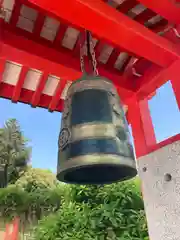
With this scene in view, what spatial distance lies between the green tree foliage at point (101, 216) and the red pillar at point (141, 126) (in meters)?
1.70

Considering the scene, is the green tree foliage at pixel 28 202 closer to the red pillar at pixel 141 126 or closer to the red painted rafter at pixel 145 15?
the red pillar at pixel 141 126

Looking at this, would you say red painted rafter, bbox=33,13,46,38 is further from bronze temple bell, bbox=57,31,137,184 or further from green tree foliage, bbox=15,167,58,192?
green tree foliage, bbox=15,167,58,192

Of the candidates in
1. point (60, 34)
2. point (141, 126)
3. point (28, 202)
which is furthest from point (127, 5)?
point (28, 202)

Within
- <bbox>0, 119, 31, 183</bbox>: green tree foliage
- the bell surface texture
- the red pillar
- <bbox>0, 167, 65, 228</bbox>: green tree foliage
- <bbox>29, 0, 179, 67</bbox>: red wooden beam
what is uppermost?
<bbox>0, 119, 31, 183</bbox>: green tree foliage

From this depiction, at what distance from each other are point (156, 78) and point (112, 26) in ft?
1.50

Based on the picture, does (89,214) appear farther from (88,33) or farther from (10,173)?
(10,173)

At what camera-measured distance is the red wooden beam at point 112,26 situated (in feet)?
2.64

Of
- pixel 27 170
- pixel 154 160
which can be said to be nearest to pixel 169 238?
pixel 154 160

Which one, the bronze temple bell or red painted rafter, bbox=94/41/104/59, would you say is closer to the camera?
the bronze temple bell

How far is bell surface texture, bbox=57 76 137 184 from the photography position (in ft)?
2.38

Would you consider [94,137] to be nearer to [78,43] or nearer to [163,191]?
[163,191]

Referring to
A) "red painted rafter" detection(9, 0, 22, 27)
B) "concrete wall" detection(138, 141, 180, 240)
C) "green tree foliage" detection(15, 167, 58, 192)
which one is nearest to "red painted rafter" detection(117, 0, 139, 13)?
"red painted rafter" detection(9, 0, 22, 27)

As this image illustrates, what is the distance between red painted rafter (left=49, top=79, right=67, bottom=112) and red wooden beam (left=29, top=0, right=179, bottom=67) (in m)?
0.50

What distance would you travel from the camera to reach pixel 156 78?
4.09 ft
